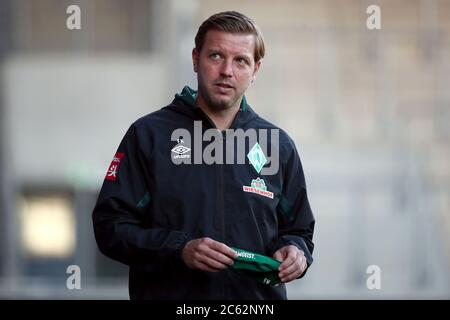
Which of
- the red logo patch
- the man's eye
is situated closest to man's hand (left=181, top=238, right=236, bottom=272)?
the red logo patch

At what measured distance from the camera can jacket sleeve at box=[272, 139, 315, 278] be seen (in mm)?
3195

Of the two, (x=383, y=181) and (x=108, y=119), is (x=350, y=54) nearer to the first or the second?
(x=383, y=181)

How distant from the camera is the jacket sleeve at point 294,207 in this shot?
3.20 m

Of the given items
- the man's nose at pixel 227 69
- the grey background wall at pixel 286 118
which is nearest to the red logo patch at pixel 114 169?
the man's nose at pixel 227 69

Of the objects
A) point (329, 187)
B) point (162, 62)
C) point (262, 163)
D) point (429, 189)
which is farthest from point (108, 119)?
point (262, 163)

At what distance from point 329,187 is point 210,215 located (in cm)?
794

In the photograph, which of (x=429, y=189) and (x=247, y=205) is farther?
(x=429, y=189)

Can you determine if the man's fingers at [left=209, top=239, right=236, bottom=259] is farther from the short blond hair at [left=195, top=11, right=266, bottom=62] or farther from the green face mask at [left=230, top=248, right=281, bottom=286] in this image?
the short blond hair at [left=195, top=11, right=266, bottom=62]

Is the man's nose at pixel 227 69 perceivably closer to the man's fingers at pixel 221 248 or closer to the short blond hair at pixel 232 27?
the short blond hair at pixel 232 27

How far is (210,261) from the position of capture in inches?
112

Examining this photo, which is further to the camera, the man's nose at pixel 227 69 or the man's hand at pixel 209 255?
the man's nose at pixel 227 69
